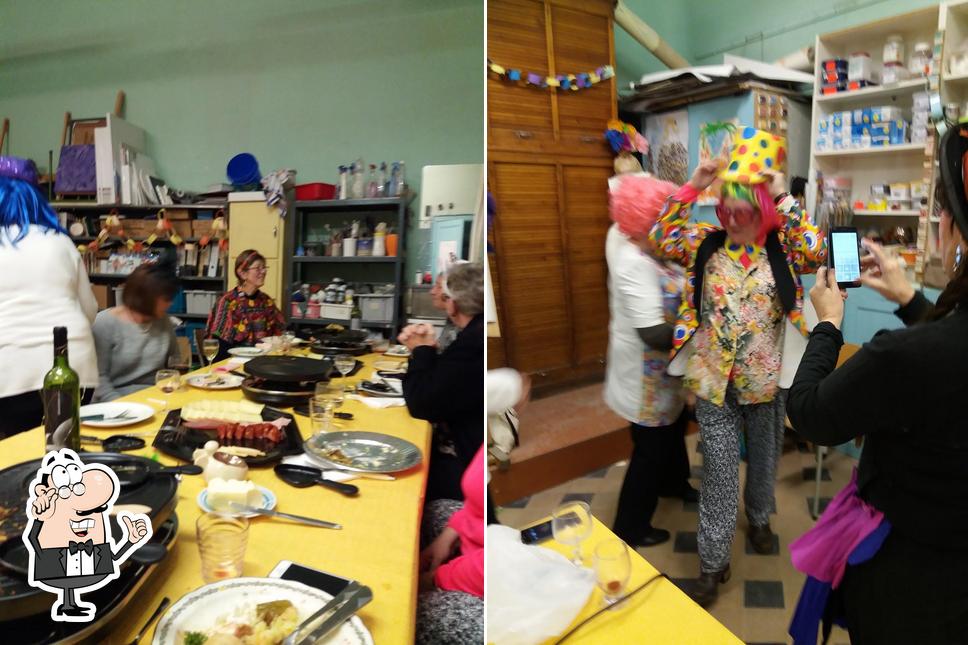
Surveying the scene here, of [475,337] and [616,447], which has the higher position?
[475,337]

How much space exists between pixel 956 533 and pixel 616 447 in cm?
33

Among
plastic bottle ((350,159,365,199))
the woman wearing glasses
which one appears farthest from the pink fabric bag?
plastic bottle ((350,159,365,199))

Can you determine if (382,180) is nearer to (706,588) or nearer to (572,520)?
(572,520)

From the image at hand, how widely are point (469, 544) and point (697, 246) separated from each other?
302mm

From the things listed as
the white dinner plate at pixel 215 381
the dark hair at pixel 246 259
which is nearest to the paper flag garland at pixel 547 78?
the dark hair at pixel 246 259

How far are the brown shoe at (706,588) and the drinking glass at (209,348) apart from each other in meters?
0.51

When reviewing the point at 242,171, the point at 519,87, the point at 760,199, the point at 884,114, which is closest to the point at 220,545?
the point at 242,171

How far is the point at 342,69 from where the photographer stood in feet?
1.34

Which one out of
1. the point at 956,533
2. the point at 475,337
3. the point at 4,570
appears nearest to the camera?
the point at 4,570

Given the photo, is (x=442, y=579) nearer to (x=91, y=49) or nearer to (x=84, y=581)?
(x=84, y=581)

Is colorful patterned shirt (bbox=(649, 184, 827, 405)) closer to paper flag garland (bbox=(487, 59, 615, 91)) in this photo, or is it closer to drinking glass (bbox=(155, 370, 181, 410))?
paper flag garland (bbox=(487, 59, 615, 91))

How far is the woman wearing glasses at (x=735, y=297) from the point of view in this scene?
46 cm

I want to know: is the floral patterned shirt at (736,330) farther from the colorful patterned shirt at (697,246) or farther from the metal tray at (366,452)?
the metal tray at (366,452)

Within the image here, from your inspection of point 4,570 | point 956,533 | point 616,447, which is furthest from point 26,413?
point 956,533
